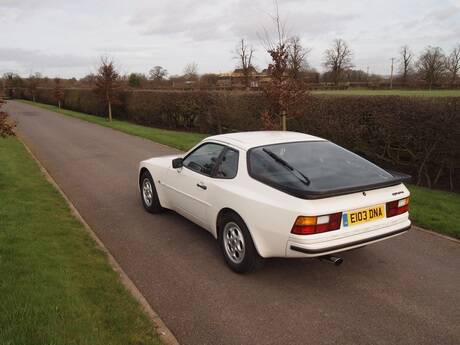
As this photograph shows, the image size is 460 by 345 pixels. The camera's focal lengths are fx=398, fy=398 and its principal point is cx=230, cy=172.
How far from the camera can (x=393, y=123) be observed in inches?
359

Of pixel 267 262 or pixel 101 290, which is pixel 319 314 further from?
pixel 101 290

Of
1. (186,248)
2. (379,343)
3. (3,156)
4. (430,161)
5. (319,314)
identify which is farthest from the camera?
(3,156)

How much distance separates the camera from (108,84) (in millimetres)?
26516

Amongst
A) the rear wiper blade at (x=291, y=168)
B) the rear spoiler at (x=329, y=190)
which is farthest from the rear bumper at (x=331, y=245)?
the rear wiper blade at (x=291, y=168)

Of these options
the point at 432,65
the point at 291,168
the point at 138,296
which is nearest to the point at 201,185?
the point at 291,168

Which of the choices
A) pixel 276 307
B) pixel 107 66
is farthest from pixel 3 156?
pixel 107 66

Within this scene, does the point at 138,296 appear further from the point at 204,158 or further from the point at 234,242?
the point at 204,158

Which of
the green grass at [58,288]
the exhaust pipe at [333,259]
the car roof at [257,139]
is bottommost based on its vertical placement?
the green grass at [58,288]

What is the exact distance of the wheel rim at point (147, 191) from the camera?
21.2ft

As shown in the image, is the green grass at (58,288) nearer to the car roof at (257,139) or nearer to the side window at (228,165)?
the side window at (228,165)

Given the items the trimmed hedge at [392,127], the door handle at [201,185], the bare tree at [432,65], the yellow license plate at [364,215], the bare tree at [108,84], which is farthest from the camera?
the bare tree at [432,65]

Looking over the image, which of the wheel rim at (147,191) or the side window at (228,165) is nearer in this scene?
the side window at (228,165)

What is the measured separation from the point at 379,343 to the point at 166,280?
2.19 m

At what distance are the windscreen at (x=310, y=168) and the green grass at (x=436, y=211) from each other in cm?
203
